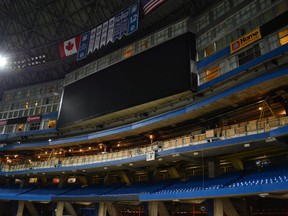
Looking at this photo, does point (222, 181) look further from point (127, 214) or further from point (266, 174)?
point (127, 214)

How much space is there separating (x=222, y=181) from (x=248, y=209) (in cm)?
335

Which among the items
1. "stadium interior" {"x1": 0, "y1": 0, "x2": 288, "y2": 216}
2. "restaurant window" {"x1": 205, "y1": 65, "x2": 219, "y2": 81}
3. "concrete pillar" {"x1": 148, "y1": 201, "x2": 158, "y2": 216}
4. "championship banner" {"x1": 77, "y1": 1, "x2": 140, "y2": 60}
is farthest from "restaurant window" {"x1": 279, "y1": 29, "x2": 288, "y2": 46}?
"concrete pillar" {"x1": 148, "y1": 201, "x2": 158, "y2": 216}

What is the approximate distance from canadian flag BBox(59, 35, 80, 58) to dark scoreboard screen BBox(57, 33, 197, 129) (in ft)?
16.0

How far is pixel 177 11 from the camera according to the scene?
33188mm

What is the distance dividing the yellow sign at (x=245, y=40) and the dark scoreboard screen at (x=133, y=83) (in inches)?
195

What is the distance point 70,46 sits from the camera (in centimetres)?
4144

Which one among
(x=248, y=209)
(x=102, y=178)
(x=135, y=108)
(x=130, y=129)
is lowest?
(x=248, y=209)

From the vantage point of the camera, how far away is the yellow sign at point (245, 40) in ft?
75.2

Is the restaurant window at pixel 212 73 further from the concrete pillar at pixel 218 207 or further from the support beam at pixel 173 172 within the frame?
the concrete pillar at pixel 218 207

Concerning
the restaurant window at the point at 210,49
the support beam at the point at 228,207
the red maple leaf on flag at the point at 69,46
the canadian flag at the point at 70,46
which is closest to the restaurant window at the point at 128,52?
the canadian flag at the point at 70,46

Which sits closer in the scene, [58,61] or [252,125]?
[252,125]

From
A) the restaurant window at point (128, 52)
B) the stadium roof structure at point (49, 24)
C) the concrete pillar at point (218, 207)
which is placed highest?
the stadium roof structure at point (49, 24)

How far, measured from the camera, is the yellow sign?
2291 centimetres

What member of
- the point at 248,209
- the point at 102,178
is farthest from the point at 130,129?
the point at 248,209
